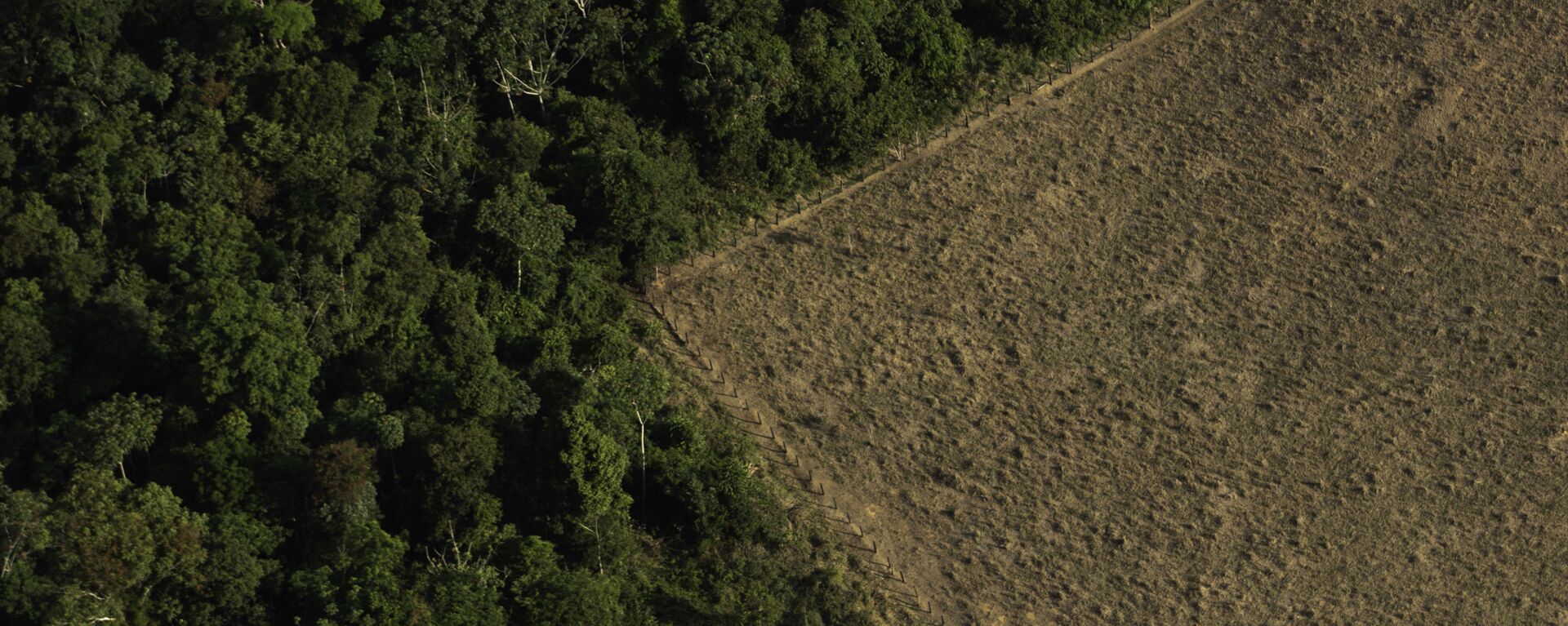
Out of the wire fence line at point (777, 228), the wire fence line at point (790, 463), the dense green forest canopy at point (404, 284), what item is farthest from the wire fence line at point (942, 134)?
the wire fence line at point (790, 463)

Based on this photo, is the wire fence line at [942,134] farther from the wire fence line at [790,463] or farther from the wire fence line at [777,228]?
the wire fence line at [790,463]

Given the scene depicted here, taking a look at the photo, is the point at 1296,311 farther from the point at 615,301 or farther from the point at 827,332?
the point at 615,301

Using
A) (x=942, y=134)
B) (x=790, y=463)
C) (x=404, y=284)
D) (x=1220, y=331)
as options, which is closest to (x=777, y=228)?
(x=942, y=134)

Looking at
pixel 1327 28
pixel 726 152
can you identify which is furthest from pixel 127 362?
pixel 1327 28

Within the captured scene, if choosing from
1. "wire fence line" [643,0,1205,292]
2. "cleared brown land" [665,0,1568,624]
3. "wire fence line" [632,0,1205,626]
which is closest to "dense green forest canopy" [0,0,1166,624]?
"wire fence line" [643,0,1205,292]

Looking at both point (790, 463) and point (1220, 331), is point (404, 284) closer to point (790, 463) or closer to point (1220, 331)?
point (790, 463)

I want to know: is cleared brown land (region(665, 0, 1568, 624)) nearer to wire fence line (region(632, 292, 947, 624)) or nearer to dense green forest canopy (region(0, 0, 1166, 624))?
wire fence line (region(632, 292, 947, 624))

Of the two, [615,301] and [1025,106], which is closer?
[615,301]
